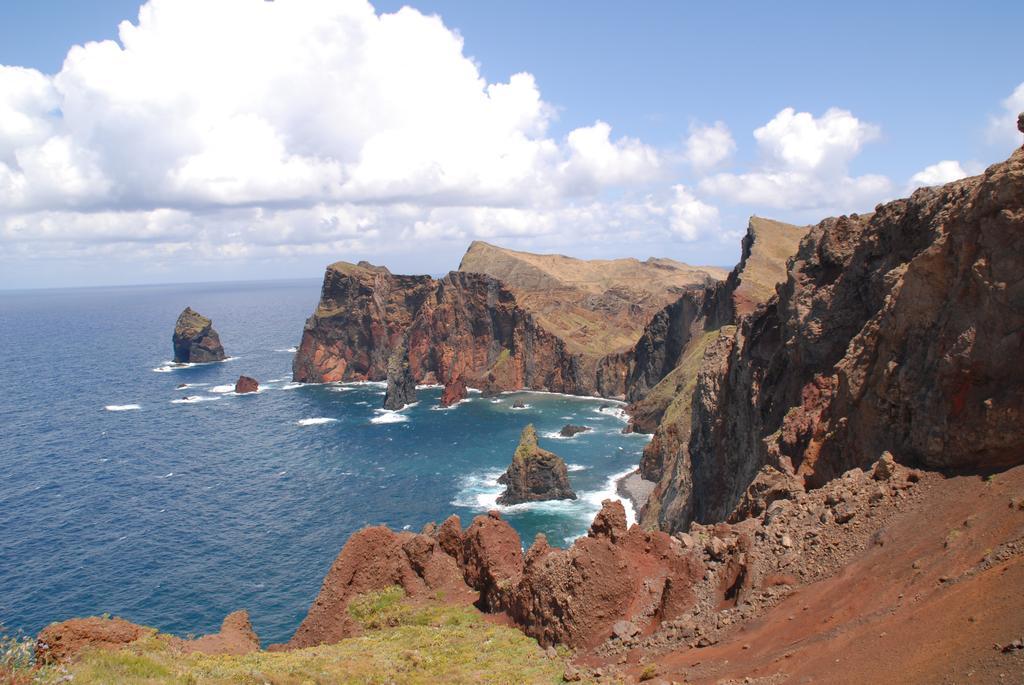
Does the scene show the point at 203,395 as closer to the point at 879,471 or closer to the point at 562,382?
the point at 562,382

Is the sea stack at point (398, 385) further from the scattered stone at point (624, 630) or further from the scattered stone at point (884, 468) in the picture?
the scattered stone at point (884, 468)

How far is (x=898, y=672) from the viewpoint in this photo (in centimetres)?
1623

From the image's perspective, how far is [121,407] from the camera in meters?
137

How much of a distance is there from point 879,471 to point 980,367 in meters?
5.19

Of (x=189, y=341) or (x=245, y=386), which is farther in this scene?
(x=189, y=341)

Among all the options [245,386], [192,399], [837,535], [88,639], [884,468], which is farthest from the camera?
[245,386]

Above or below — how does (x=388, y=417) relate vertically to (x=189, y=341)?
below

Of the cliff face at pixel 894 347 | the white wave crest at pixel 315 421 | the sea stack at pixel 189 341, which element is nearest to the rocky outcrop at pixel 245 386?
the white wave crest at pixel 315 421

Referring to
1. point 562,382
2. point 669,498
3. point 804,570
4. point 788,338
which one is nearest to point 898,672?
point 804,570

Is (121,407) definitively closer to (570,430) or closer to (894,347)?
(570,430)

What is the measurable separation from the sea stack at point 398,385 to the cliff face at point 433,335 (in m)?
23.9

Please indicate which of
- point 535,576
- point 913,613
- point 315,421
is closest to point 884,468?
point 913,613

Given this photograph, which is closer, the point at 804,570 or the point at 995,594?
the point at 995,594

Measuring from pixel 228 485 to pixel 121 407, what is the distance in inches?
2390
